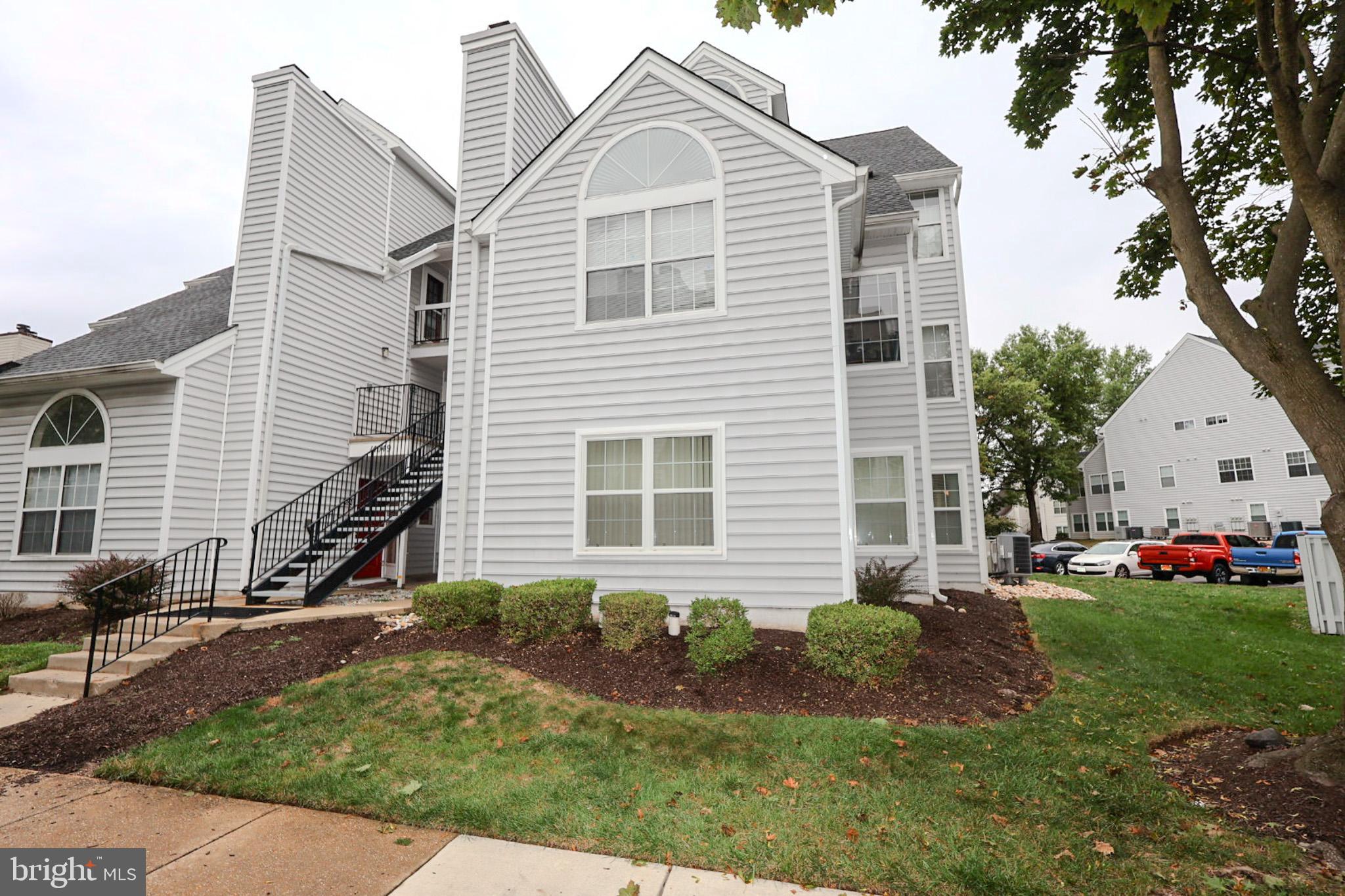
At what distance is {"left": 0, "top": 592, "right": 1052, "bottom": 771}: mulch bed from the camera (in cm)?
518

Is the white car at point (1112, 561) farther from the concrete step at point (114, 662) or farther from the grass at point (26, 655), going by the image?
the grass at point (26, 655)

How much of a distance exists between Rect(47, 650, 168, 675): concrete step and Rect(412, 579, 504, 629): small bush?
8.89 ft

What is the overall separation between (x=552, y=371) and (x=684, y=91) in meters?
4.31

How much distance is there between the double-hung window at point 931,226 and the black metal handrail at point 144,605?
13.3 meters

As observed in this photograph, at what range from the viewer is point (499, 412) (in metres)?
9.05

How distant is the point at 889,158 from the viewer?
14.3m

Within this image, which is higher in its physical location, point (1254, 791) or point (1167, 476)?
point (1167, 476)

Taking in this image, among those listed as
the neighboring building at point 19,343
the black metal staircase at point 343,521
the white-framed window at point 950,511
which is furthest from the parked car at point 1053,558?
the neighboring building at point 19,343

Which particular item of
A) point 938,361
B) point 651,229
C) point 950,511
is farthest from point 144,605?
point 938,361

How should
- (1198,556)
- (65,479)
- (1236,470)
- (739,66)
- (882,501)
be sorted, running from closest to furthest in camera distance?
(882,501), (65,479), (739,66), (1198,556), (1236,470)

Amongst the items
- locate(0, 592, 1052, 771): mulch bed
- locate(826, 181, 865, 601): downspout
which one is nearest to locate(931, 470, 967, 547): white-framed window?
locate(0, 592, 1052, 771): mulch bed

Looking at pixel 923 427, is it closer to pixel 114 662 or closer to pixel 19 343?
pixel 114 662

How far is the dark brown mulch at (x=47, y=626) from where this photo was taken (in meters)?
8.88

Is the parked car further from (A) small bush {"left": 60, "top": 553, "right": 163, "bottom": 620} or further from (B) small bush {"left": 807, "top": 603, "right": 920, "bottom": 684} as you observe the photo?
(A) small bush {"left": 60, "top": 553, "right": 163, "bottom": 620}
